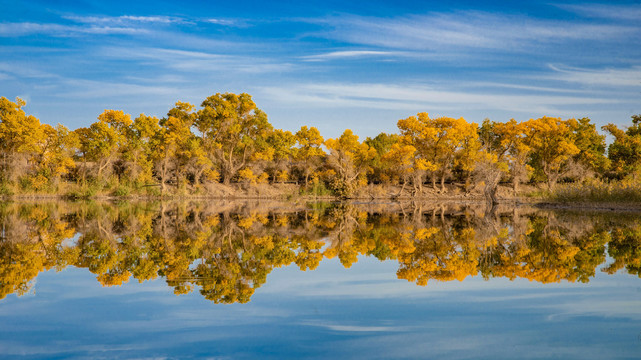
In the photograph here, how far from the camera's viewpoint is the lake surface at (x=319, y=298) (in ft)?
18.1

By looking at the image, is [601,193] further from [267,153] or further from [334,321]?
[267,153]

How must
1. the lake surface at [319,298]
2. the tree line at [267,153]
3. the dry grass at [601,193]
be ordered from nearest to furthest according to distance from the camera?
the lake surface at [319,298] < the dry grass at [601,193] < the tree line at [267,153]

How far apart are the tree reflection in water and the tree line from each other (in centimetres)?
3120

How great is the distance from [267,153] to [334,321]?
4830 centimetres

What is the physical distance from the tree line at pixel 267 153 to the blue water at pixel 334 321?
136 feet

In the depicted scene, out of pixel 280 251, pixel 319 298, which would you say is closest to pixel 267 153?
pixel 280 251

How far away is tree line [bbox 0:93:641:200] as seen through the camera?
47125 millimetres

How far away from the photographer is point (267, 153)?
54250mm

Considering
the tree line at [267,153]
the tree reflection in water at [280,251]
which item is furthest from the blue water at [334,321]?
the tree line at [267,153]

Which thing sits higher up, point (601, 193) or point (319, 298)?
point (601, 193)

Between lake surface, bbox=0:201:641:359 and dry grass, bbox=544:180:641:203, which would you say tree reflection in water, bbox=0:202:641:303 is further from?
dry grass, bbox=544:180:641:203

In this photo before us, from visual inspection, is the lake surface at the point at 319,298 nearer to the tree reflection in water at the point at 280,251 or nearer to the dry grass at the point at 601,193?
the tree reflection in water at the point at 280,251

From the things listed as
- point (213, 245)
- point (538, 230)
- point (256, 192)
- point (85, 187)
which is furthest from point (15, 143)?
point (538, 230)

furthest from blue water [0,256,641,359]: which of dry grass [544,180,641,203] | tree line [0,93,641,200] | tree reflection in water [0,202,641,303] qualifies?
tree line [0,93,641,200]
